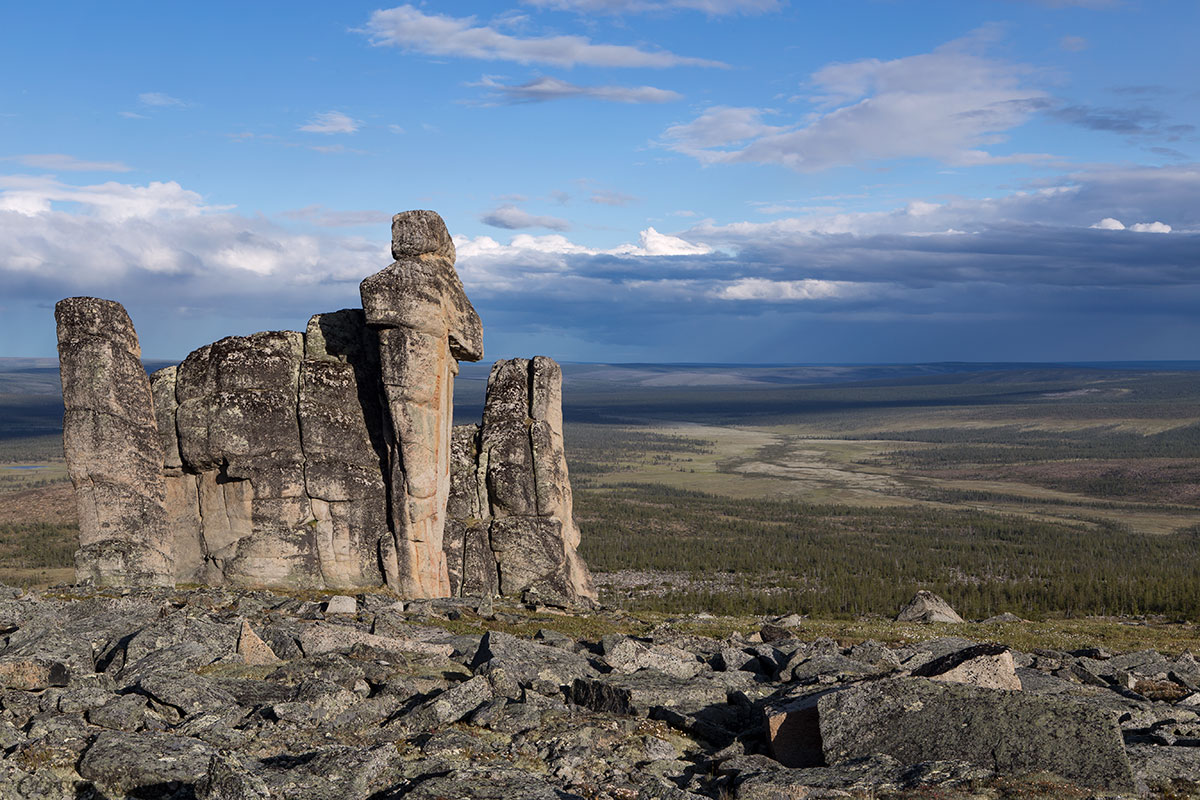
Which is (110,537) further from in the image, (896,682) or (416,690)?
(896,682)

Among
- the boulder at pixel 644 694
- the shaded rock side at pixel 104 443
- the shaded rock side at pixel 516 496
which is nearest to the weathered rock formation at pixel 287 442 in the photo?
the shaded rock side at pixel 104 443

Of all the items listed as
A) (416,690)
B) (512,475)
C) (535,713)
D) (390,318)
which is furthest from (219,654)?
(512,475)

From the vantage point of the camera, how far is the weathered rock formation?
36250 millimetres

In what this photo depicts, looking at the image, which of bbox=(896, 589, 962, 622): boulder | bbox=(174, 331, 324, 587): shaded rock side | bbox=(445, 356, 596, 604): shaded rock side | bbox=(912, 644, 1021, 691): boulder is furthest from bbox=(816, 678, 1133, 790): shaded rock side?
bbox=(174, 331, 324, 587): shaded rock side

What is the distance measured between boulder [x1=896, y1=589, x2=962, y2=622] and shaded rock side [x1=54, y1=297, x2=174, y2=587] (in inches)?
1133

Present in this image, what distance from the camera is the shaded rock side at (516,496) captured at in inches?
1660

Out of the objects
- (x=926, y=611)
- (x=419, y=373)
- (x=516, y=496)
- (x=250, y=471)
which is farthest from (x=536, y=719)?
(x=926, y=611)

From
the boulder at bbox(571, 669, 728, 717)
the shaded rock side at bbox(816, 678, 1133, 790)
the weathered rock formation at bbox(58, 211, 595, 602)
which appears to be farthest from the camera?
the weathered rock formation at bbox(58, 211, 595, 602)

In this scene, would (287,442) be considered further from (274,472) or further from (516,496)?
(516,496)

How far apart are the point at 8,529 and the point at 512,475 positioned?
68798mm

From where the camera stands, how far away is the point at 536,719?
667 inches

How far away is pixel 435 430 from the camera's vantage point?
37938mm

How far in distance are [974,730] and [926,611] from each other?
27.8 meters

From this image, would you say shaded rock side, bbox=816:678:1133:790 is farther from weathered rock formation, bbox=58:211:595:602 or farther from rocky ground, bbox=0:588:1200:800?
weathered rock formation, bbox=58:211:595:602
